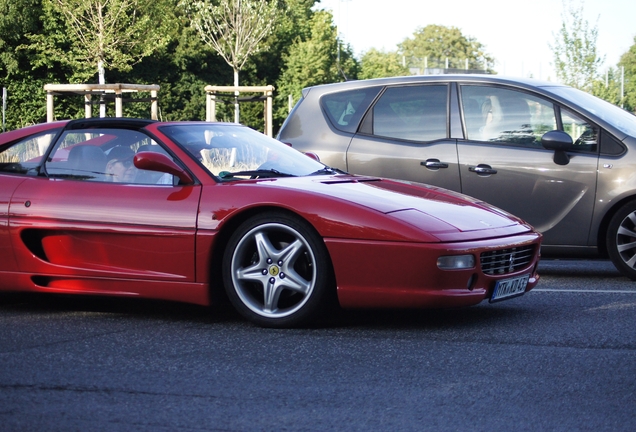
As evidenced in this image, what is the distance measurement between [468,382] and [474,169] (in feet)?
13.8

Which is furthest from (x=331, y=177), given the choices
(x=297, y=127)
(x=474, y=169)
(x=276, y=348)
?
(x=297, y=127)

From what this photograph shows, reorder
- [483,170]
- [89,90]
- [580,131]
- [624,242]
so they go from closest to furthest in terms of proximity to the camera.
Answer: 1. [624,242]
2. [580,131]
3. [483,170]
4. [89,90]

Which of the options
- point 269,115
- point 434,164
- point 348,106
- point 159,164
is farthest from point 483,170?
point 269,115

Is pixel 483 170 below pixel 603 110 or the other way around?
below

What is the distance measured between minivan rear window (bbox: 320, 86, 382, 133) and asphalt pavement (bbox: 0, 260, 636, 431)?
2.85 meters

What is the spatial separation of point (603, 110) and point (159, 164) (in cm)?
412

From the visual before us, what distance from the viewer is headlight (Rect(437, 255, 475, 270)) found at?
225 inches

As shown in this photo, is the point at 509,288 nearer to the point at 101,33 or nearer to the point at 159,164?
the point at 159,164

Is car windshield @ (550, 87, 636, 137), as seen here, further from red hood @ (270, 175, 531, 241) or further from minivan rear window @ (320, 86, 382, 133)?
red hood @ (270, 175, 531, 241)

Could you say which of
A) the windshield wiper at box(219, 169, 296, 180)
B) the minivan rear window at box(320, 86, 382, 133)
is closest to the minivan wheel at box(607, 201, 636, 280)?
the minivan rear window at box(320, 86, 382, 133)

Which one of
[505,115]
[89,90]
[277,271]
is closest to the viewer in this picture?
[277,271]

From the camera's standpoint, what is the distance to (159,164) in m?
6.21

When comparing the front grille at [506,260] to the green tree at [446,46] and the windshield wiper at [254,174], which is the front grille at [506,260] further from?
the green tree at [446,46]

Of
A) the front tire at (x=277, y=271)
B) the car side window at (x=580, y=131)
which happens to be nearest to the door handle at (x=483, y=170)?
the car side window at (x=580, y=131)
